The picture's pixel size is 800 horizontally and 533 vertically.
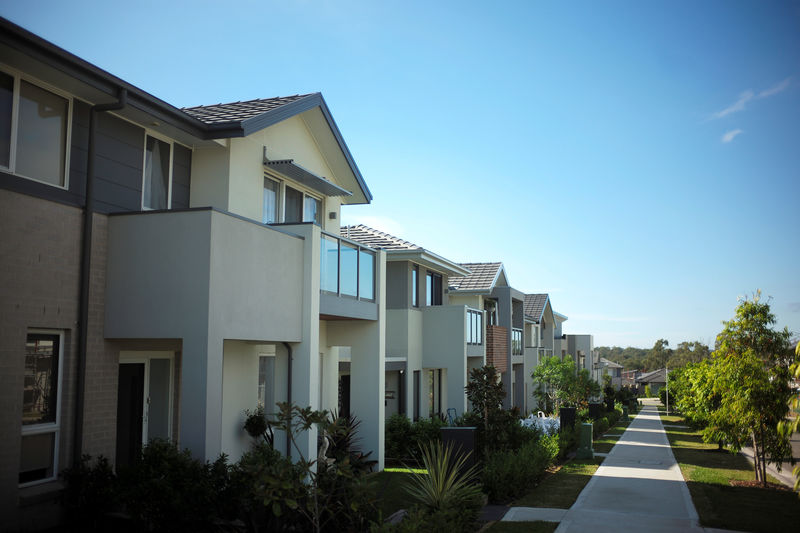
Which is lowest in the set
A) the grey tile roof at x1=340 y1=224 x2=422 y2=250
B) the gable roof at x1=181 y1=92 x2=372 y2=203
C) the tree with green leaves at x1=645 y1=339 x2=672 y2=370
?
the tree with green leaves at x1=645 y1=339 x2=672 y2=370

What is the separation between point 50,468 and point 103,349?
187cm

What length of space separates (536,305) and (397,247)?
27398 millimetres

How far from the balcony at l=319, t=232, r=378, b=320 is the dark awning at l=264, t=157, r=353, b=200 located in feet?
5.84

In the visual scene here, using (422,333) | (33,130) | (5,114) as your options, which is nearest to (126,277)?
(33,130)

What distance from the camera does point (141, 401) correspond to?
11.8m

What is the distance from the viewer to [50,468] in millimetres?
9242

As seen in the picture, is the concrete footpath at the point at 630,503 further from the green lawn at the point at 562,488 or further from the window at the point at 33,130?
the window at the point at 33,130

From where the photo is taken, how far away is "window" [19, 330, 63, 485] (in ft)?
29.2

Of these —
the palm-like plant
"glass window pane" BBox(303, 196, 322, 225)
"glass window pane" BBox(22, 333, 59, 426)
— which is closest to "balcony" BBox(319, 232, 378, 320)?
"glass window pane" BBox(303, 196, 322, 225)

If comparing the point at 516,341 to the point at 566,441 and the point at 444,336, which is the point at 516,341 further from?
the point at 566,441

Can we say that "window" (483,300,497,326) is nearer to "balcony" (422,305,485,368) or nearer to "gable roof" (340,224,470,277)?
"gable roof" (340,224,470,277)

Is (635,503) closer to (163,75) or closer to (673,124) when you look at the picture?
(673,124)

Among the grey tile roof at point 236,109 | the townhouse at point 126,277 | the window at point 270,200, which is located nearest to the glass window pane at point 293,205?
the window at point 270,200

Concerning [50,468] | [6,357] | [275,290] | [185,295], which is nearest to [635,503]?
[275,290]
